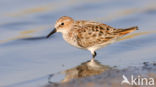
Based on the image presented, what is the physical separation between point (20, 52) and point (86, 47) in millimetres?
1898

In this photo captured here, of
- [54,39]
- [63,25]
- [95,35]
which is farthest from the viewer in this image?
[54,39]

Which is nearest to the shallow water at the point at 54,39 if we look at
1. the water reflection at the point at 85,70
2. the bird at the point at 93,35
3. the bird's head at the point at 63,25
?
the water reflection at the point at 85,70

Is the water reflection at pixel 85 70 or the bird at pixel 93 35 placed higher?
the bird at pixel 93 35

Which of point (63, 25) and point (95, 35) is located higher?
point (63, 25)

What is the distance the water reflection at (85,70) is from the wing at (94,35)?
1.93ft

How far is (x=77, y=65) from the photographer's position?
33.9 feet

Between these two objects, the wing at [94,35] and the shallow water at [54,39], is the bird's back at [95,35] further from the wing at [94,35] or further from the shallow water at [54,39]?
the shallow water at [54,39]

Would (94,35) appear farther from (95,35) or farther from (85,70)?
(85,70)

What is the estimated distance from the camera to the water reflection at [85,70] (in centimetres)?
905

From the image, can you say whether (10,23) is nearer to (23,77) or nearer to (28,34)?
(28,34)

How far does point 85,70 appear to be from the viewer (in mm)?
9688

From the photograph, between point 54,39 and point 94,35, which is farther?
point 54,39

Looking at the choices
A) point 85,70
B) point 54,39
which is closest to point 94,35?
point 85,70

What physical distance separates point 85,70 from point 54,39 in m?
3.49
